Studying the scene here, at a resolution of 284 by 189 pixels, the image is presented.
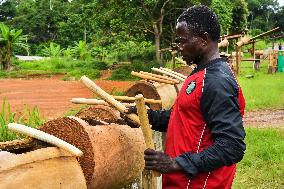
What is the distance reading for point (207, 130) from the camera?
88.5 inches

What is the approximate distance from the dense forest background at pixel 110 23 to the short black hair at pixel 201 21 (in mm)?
20156

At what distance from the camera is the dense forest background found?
23.4 meters

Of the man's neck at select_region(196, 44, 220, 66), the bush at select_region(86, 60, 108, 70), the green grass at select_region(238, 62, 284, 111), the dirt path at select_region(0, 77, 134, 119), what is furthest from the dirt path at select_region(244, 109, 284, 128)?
the bush at select_region(86, 60, 108, 70)

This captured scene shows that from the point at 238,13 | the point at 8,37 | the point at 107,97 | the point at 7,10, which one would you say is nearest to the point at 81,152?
the point at 107,97

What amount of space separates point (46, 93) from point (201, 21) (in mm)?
19795

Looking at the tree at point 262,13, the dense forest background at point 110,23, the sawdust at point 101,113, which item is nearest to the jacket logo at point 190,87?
the sawdust at point 101,113

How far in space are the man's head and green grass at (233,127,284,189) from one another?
150 inches

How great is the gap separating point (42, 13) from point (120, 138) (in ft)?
150

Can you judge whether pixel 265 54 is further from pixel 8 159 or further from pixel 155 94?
pixel 8 159

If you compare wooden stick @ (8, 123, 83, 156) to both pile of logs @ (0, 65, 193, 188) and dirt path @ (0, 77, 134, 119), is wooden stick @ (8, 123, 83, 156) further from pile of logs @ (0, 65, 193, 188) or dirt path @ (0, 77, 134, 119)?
dirt path @ (0, 77, 134, 119)

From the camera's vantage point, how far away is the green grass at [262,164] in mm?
5898

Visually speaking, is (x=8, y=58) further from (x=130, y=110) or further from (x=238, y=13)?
(x=130, y=110)

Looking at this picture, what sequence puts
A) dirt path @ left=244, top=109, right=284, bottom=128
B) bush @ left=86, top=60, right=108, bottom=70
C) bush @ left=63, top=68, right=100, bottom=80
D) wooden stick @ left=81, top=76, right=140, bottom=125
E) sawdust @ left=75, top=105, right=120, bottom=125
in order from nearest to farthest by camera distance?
wooden stick @ left=81, top=76, right=140, bottom=125, sawdust @ left=75, top=105, right=120, bottom=125, dirt path @ left=244, top=109, right=284, bottom=128, bush @ left=63, top=68, right=100, bottom=80, bush @ left=86, top=60, right=108, bottom=70

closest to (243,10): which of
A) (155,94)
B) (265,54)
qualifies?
(265,54)
